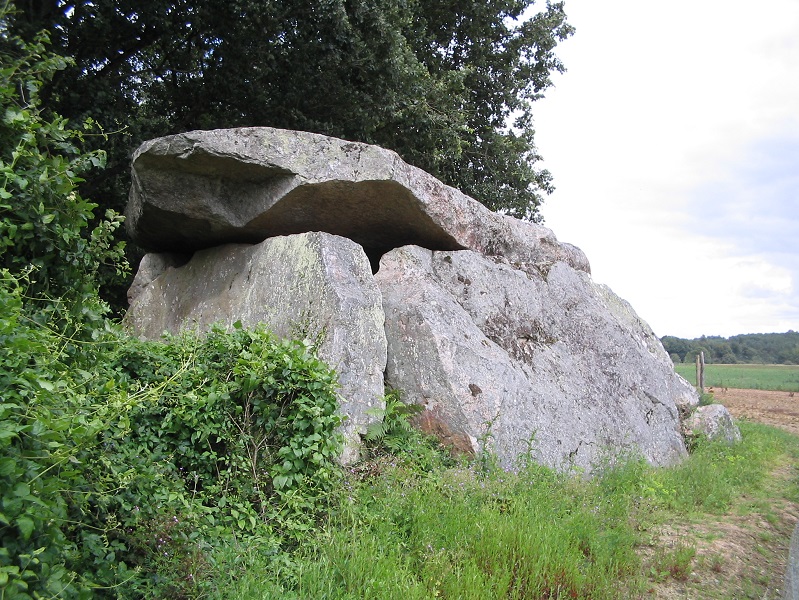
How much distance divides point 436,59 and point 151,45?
25.4ft

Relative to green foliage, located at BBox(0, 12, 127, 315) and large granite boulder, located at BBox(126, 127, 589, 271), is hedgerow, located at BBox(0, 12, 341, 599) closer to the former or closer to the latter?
green foliage, located at BBox(0, 12, 127, 315)

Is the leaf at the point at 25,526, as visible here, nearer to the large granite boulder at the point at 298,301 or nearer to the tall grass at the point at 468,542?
the tall grass at the point at 468,542

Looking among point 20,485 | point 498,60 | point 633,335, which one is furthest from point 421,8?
point 20,485

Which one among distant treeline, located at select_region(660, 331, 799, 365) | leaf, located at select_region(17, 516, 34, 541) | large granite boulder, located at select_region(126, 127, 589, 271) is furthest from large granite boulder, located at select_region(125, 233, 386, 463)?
distant treeline, located at select_region(660, 331, 799, 365)

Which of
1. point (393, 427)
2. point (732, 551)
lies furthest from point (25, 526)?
point (732, 551)

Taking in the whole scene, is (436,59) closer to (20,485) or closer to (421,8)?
(421,8)

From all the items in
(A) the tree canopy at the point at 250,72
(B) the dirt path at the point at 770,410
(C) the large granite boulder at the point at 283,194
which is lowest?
(B) the dirt path at the point at 770,410

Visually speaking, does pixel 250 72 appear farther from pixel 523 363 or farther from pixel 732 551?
pixel 732 551

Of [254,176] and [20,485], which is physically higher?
[254,176]

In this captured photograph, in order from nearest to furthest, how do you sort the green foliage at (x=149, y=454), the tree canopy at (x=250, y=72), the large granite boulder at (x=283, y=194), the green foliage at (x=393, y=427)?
1. the green foliage at (x=149, y=454)
2. the green foliage at (x=393, y=427)
3. the large granite boulder at (x=283, y=194)
4. the tree canopy at (x=250, y=72)

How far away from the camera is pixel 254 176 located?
8.07 metres

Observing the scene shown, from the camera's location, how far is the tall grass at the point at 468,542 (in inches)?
168

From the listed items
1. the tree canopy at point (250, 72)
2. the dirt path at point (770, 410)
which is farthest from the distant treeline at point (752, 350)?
the tree canopy at point (250, 72)

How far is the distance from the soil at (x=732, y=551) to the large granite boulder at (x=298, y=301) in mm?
3057
